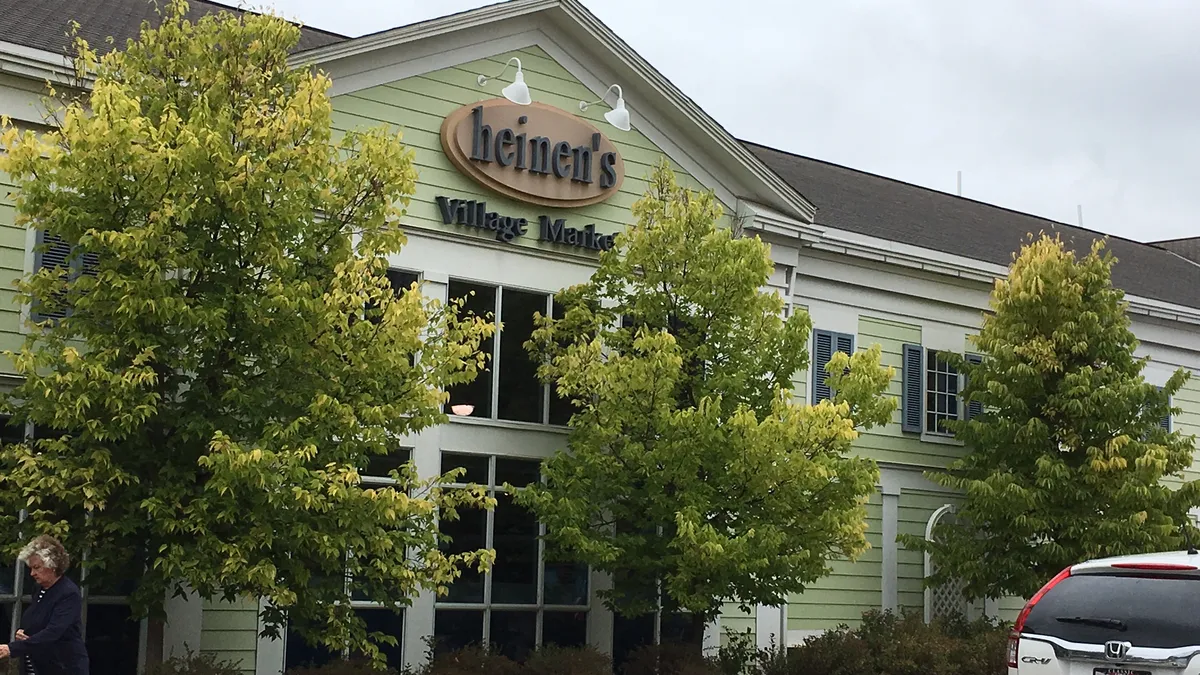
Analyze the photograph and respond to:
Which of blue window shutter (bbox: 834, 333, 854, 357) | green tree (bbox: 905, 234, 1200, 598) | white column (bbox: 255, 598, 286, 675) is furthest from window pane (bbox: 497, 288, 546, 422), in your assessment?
green tree (bbox: 905, 234, 1200, 598)

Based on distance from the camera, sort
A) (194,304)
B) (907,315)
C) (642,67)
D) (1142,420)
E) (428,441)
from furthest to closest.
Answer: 1. (907,315)
2. (1142,420)
3. (642,67)
4. (428,441)
5. (194,304)

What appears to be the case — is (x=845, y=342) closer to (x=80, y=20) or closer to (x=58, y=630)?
(x=80, y=20)

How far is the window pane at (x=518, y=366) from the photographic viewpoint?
18141 millimetres

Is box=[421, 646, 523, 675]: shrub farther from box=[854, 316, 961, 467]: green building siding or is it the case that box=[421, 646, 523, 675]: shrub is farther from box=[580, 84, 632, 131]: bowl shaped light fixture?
box=[854, 316, 961, 467]: green building siding

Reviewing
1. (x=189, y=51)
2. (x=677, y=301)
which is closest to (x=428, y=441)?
(x=677, y=301)

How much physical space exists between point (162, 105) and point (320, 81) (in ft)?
4.68

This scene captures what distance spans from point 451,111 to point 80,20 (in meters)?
4.44

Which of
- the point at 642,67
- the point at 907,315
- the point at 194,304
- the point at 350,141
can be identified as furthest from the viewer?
the point at 907,315

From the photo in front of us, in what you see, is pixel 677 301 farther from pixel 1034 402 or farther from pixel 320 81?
pixel 1034 402

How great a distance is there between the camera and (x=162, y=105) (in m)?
13.5

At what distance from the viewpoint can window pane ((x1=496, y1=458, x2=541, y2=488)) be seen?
18.0 m

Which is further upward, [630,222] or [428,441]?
[630,222]

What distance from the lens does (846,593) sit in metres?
21.7

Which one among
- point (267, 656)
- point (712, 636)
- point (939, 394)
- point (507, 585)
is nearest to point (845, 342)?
point (939, 394)
